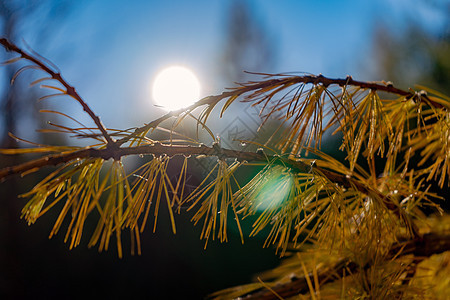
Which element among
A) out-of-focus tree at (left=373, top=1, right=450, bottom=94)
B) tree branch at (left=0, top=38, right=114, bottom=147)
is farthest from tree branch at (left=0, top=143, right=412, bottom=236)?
out-of-focus tree at (left=373, top=1, right=450, bottom=94)

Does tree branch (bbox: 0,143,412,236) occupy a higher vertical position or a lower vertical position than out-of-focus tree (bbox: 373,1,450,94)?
lower

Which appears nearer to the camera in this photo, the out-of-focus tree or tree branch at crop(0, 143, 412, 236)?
tree branch at crop(0, 143, 412, 236)

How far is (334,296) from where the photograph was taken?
517 millimetres

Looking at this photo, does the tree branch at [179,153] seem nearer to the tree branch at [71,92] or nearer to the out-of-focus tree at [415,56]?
the tree branch at [71,92]

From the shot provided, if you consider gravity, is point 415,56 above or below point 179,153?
above

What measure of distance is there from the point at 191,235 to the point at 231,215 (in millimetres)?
727

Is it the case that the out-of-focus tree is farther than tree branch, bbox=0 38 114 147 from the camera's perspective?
Yes

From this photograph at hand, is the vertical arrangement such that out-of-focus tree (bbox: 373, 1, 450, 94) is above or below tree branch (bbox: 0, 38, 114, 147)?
above

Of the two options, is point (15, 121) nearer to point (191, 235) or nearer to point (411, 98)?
point (191, 235)

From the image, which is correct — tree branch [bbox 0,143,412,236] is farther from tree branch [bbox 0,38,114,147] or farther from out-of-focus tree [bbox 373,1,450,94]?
out-of-focus tree [bbox 373,1,450,94]

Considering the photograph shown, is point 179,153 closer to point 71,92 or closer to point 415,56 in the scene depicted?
point 71,92

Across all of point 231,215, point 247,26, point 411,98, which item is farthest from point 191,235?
point 247,26

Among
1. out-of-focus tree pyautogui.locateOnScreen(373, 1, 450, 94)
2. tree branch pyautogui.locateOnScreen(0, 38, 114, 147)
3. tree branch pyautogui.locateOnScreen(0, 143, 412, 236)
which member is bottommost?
tree branch pyautogui.locateOnScreen(0, 143, 412, 236)

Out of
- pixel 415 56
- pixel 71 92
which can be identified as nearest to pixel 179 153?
pixel 71 92
